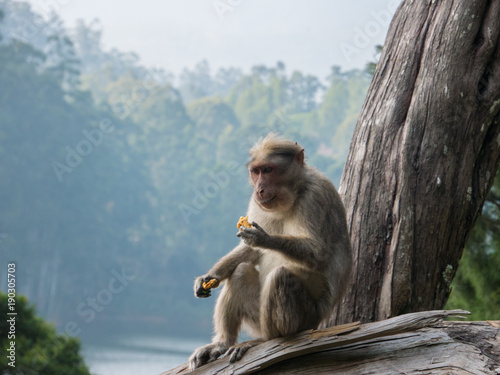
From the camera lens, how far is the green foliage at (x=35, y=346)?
8945 millimetres

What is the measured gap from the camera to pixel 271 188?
488cm

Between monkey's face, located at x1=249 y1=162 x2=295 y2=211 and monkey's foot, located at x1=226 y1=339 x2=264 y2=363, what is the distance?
117 centimetres

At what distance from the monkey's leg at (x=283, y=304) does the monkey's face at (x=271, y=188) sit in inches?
25.1

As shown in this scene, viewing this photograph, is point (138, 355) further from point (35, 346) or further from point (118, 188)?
point (35, 346)

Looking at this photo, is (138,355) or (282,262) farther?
(138,355)

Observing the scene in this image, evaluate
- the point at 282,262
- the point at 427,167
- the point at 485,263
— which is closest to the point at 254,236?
the point at 282,262

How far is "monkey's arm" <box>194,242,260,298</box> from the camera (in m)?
5.07

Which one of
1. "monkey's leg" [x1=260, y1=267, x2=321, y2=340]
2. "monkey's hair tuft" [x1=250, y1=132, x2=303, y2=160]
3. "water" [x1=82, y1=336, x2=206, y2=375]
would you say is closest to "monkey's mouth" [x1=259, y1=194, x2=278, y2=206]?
"monkey's hair tuft" [x1=250, y1=132, x2=303, y2=160]

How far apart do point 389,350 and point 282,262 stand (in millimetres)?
1183

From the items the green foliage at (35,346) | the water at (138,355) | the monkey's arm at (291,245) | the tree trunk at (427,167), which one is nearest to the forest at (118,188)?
the water at (138,355)

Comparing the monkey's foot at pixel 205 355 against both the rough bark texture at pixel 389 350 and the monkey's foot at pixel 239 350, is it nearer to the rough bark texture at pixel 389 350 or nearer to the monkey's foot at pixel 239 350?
the monkey's foot at pixel 239 350

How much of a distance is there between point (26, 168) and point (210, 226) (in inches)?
483

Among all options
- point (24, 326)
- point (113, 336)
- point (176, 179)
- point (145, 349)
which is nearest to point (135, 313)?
point (113, 336)

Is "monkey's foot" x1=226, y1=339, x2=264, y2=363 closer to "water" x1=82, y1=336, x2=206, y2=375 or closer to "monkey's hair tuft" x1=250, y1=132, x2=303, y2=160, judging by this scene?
"monkey's hair tuft" x1=250, y1=132, x2=303, y2=160
